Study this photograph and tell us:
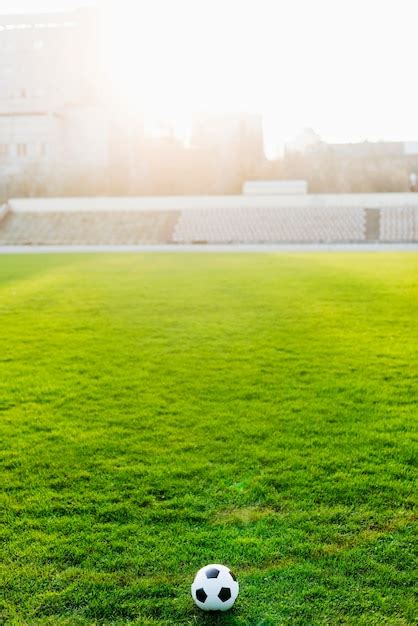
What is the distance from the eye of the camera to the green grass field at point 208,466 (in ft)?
11.6

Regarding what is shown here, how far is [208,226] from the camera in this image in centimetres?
4116

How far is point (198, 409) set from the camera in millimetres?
6422

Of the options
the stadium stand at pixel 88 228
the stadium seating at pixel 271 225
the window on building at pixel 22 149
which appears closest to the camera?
the stadium seating at pixel 271 225

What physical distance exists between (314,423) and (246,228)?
35.1 m

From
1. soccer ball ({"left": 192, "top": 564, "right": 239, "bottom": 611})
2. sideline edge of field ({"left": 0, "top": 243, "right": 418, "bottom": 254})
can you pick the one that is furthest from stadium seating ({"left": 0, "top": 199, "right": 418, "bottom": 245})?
soccer ball ({"left": 192, "top": 564, "right": 239, "bottom": 611})

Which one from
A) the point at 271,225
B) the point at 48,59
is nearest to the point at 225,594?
the point at 271,225

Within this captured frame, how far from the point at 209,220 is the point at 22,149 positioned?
2653 centimetres

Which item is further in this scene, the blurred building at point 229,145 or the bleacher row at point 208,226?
the blurred building at point 229,145

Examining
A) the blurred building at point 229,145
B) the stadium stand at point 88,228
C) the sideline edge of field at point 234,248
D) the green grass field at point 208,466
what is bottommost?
the sideline edge of field at point 234,248

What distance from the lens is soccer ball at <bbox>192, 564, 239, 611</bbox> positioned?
3.24 meters

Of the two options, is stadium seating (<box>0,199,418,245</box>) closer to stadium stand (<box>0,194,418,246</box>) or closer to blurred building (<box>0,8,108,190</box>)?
stadium stand (<box>0,194,418,246</box>)

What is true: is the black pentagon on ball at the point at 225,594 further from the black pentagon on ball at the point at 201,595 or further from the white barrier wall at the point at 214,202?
the white barrier wall at the point at 214,202

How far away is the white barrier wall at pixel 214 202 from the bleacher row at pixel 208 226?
0.49 meters

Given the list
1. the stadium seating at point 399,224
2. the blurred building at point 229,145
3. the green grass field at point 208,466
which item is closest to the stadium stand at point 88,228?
the stadium seating at point 399,224
